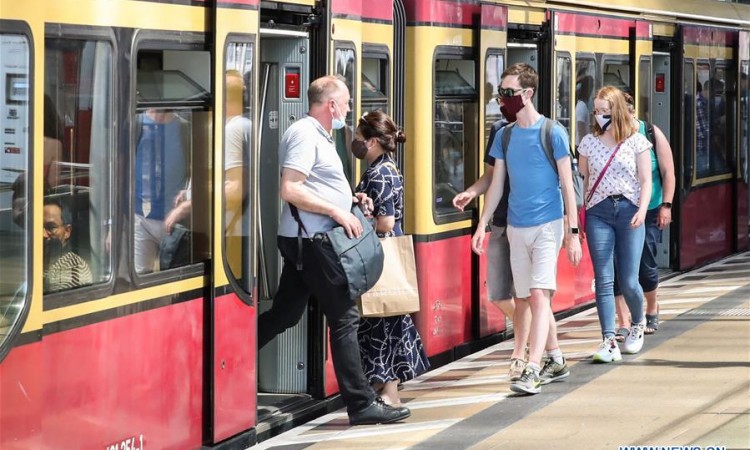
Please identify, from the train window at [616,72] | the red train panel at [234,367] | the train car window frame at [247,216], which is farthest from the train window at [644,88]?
the red train panel at [234,367]

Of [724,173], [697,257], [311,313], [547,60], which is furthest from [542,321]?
[724,173]

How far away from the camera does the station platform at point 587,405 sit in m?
7.95

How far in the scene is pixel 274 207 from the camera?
8750mm

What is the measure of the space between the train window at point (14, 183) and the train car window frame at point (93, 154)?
0.77 ft

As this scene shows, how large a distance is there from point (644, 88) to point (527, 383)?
5.88m

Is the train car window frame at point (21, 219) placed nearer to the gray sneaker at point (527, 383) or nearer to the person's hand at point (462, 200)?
the person's hand at point (462, 200)

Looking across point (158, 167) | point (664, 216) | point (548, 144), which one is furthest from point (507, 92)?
point (158, 167)

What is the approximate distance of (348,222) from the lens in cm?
795

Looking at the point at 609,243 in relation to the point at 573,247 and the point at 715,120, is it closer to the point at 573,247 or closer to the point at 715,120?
the point at 573,247

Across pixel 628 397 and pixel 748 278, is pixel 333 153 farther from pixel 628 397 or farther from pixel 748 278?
pixel 748 278

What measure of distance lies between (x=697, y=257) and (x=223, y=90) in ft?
31.1

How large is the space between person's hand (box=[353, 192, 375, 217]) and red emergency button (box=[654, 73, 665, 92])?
7.80 meters

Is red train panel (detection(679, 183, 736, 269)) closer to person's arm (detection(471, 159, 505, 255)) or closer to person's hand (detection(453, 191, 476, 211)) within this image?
person's arm (detection(471, 159, 505, 255))

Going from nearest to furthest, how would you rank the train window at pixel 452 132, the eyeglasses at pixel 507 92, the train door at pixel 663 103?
the eyeglasses at pixel 507 92, the train window at pixel 452 132, the train door at pixel 663 103
